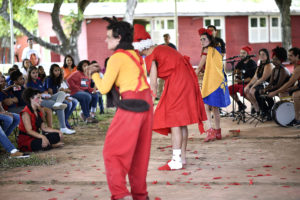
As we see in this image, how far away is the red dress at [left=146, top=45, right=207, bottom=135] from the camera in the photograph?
5.98 metres

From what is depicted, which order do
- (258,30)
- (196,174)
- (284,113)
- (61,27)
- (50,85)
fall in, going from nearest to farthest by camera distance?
(196,174) → (284,113) → (50,85) → (61,27) → (258,30)

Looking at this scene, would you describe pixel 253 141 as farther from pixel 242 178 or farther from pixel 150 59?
pixel 150 59

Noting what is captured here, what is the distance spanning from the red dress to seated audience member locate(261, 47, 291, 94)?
4.44 meters

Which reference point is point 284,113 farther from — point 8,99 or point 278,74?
point 8,99

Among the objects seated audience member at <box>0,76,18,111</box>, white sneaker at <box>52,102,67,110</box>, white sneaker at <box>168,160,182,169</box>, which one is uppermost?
seated audience member at <box>0,76,18,111</box>

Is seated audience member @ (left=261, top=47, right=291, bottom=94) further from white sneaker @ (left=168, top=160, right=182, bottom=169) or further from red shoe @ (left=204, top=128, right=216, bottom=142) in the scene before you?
white sneaker @ (left=168, top=160, right=182, bottom=169)

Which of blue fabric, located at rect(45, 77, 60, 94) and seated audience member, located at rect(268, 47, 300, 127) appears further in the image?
blue fabric, located at rect(45, 77, 60, 94)

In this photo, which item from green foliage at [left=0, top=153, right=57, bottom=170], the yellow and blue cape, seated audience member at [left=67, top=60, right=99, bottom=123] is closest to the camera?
green foliage at [left=0, top=153, right=57, bottom=170]

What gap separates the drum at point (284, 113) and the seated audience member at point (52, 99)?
13.9 ft

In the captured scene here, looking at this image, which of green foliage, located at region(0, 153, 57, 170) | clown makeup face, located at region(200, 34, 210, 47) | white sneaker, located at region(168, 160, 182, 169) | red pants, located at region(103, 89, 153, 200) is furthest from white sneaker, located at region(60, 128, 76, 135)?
red pants, located at region(103, 89, 153, 200)

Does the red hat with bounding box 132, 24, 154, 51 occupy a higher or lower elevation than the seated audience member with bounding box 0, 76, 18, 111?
higher

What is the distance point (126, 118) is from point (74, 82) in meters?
7.65

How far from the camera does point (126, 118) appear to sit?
4.14 meters

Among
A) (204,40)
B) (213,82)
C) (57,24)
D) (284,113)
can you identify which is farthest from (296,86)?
(57,24)
